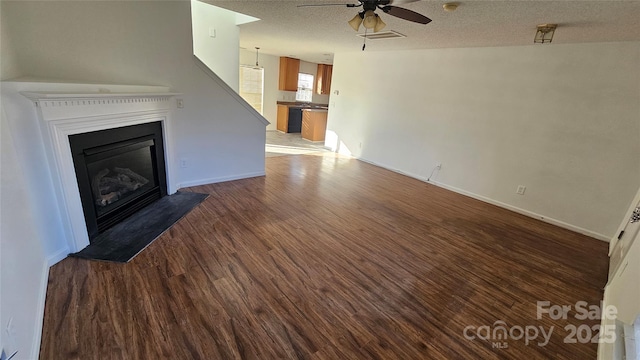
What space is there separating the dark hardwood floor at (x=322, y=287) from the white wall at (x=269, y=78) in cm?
547

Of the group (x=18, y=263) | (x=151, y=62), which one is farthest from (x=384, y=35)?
(x=18, y=263)

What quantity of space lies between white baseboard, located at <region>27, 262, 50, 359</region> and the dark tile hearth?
291mm

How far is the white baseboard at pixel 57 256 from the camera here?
205 centimetres

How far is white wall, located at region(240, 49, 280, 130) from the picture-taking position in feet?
25.3

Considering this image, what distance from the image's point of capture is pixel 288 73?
818cm

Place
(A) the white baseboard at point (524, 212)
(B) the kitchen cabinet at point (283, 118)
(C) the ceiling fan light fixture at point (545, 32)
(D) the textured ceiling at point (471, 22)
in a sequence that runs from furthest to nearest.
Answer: (B) the kitchen cabinet at point (283, 118), (A) the white baseboard at point (524, 212), (C) the ceiling fan light fixture at point (545, 32), (D) the textured ceiling at point (471, 22)

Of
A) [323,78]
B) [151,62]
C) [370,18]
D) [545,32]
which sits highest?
[545,32]

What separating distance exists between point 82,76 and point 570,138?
537 cm

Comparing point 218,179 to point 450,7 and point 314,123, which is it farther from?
point 314,123

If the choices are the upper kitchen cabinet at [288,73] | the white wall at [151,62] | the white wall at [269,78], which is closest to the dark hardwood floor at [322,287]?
the white wall at [151,62]

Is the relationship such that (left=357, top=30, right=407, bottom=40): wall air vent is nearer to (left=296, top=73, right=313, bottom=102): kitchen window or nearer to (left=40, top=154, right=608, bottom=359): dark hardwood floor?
(left=40, top=154, right=608, bottom=359): dark hardwood floor

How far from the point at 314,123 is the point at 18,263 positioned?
6.65m

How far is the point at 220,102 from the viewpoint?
3.73 meters

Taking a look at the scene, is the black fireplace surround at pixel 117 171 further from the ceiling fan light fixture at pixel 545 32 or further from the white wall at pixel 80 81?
the ceiling fan light fixture at pixel 545 32
